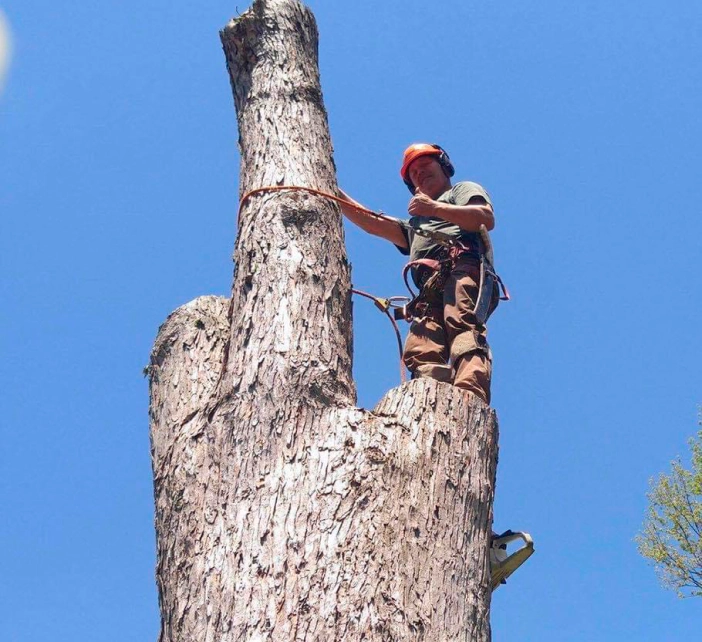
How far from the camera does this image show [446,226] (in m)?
5.14

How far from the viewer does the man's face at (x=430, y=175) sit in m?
5.41

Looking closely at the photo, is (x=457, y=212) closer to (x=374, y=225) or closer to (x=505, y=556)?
(x=374, y=225)

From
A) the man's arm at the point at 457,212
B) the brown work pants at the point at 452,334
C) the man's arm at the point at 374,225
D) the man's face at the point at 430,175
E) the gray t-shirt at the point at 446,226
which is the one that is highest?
the man's face at the point at 430,175

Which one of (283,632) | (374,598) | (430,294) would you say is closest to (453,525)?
(374,598)

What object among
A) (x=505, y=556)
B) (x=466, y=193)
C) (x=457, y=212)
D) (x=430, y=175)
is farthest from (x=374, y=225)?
(x=505, y=556)

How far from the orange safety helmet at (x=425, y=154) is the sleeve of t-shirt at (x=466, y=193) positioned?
0.39 meters

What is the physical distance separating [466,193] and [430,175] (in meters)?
0.52

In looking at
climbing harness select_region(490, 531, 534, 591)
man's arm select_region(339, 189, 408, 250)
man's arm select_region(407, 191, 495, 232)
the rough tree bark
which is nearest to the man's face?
man's arm select_region(339, 189, 408, 250)

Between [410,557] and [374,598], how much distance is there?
0.19 metres

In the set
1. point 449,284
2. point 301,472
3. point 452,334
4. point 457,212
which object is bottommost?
point 301,472

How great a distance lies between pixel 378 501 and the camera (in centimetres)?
301

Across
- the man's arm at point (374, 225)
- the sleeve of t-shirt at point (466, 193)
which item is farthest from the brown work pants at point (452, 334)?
the man's arm at point (374, 225)

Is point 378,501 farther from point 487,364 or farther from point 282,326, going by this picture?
point 487,364

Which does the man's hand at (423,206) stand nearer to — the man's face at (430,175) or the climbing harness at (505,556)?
the man's face at (430,175)
